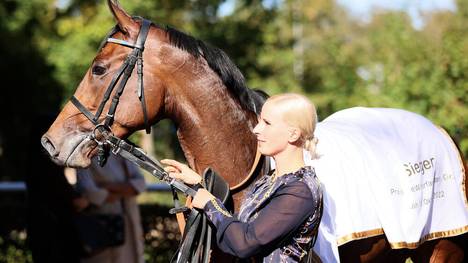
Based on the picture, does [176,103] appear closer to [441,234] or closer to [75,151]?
[75,151]

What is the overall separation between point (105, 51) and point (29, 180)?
8.43 feet

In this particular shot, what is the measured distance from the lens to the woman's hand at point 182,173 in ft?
10.2

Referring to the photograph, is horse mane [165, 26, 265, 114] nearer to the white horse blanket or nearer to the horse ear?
the horse ear

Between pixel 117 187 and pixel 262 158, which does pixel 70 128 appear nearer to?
pixel 262 158

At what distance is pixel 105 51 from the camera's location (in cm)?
360

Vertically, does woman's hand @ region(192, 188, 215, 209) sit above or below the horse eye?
below

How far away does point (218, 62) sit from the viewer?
12.0 ft

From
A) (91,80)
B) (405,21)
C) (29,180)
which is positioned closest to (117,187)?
(29,180)

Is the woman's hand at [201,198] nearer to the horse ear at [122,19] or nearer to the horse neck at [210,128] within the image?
the horse neck at [210,128]

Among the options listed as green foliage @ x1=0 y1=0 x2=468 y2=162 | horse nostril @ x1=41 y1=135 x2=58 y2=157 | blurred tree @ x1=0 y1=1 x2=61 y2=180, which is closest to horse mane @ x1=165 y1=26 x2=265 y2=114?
horse nostril @ x1=41 y1=135 x2=58 y2=157

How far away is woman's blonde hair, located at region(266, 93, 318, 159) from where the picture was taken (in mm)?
2742

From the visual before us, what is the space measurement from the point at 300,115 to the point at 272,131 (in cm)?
12

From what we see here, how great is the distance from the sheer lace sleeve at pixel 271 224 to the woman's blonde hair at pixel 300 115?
17cm

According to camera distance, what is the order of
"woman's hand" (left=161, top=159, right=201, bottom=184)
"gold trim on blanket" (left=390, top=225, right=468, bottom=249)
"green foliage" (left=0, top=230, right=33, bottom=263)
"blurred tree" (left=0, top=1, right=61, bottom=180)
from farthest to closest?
"blurred tree" (left=0, top=1, right=61, bottom=180) < "green foliage" (left=0, top=230, right=33, bottom=263) < "gold trim on blanket" (left=390, top=225, right=468, bottom=249) < "woman's hand" (left=161, top=159, right=201, bottom=184)
